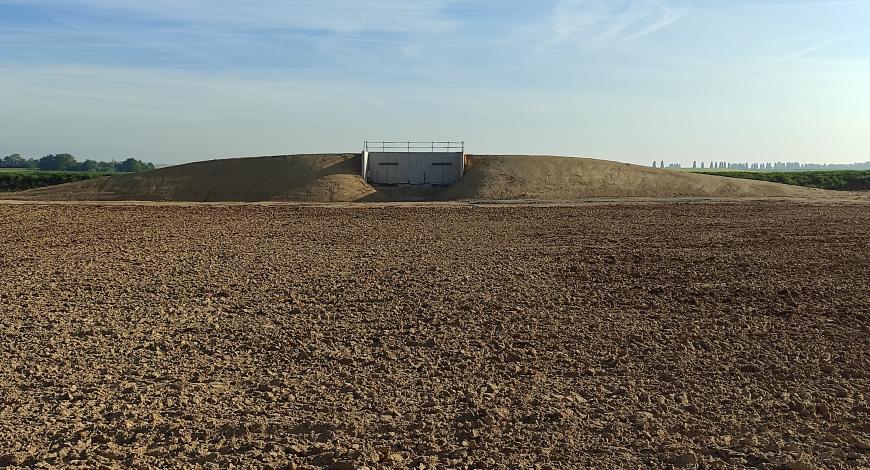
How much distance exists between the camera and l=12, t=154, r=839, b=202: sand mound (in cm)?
4834

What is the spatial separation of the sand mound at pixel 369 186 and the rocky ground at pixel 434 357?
27.3m

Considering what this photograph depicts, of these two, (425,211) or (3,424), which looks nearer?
(3,424)

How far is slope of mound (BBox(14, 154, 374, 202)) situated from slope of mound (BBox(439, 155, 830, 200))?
7.02 meters

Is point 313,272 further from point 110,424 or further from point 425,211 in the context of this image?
point 425,211

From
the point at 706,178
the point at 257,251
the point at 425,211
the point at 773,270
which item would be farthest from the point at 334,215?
the point at 706,178

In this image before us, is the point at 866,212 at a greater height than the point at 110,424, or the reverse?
the point at 866,212

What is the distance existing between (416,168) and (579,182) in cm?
1064

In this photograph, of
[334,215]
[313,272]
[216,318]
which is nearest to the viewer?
[216,318]

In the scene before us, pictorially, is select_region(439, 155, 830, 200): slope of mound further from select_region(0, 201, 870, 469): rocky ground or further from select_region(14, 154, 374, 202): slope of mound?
select_region(0, 201, 870, 469): rocky ground

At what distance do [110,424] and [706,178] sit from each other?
50.6 meters

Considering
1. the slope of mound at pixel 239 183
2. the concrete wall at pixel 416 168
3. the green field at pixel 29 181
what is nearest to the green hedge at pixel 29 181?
the green field at pixel 29 181

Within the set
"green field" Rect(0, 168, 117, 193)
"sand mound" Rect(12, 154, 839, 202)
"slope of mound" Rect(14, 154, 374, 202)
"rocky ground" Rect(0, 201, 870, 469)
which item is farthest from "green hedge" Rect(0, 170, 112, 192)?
"rocky ground" Rect(0, 201, 870, 469)

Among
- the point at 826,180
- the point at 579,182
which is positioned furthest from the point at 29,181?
the point at 826,180

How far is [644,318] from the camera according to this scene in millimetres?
12156
